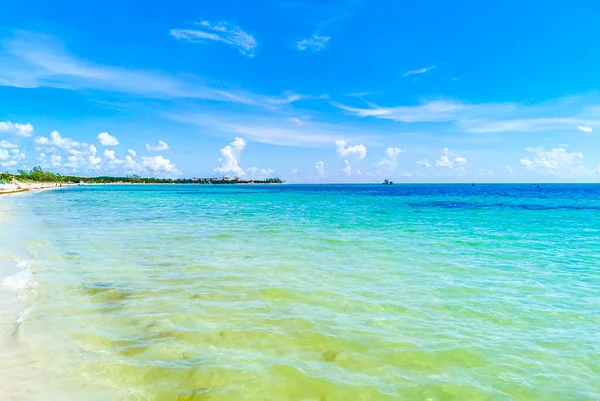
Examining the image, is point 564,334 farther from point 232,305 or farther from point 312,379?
point 232,305

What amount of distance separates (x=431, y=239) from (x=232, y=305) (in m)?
14.7

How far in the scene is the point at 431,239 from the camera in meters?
20.9

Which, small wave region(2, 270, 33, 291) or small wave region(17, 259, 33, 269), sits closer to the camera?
small wave region(2, 270, 33, 291)

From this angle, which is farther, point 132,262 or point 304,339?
point 132,262

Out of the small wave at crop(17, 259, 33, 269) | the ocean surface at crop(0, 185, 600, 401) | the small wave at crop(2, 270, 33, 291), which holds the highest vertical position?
the ocean surface at crop(0, 185, 600, 401)

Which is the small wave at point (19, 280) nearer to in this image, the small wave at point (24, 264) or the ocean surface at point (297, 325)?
the ocean surface at point (297, 325)

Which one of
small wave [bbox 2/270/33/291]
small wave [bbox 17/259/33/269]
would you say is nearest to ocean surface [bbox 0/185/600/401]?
small wave [bbox 2/270/33/291]

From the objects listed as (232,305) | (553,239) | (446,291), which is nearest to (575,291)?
(446,291)

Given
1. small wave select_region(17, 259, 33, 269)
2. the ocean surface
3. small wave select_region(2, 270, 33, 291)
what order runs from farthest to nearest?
small wave select_region(17, 259, 33, 269)
small wave select_region(2, 270, 33, 291)
the ocean surface

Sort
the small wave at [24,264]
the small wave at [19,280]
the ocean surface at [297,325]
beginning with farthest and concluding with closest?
the small wave at [24,264] → the small wave at [19,280] → the ocean surface at [297,325]

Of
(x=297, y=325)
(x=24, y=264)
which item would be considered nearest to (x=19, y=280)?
(x=24, y=264)

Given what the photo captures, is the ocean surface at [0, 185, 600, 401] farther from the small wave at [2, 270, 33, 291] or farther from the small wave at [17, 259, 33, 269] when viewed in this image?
the small wave at [17, 259, 33, 269]

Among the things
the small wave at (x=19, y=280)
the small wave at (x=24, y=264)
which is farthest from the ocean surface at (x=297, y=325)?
the small wave at (x=24, y=264)

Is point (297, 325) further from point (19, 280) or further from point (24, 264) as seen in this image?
point (24, 264)
